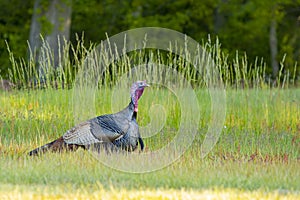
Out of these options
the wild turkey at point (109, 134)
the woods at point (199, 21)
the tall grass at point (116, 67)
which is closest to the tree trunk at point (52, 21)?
the woods at point (199, 21)

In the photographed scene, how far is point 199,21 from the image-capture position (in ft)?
101

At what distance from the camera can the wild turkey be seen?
834 cm

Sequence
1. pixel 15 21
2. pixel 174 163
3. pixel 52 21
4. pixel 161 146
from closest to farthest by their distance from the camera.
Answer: pixel 174 163, pixel 161 146, pixel 52 21, pixel 15 21

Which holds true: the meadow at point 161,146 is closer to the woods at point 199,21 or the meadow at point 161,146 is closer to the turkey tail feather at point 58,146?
the turkey tail feather at point 58,146

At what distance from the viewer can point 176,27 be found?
89.6 ft

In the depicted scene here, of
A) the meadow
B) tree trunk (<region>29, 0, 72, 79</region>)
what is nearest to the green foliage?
tree trunk (<region>29, 0, 72, 79</region>)

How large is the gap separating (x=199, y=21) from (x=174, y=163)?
2307 cm

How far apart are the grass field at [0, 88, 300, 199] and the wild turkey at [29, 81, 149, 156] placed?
0.17m

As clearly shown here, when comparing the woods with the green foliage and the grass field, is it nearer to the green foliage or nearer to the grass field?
the green foliage

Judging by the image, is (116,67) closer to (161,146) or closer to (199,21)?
(161,146)

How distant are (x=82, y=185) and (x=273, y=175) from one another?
6.21 ft

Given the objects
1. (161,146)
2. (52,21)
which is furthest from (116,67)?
(52,21)

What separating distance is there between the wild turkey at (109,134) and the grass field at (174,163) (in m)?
0.17

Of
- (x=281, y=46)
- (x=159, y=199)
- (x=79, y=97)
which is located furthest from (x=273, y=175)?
(x=281, y=46)
